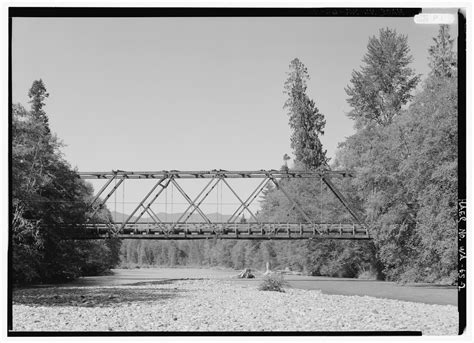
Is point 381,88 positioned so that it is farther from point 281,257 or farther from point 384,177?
point 281,257

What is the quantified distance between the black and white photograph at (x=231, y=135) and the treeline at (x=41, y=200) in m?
0.07

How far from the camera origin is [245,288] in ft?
62.8

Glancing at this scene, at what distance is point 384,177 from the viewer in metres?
20.7

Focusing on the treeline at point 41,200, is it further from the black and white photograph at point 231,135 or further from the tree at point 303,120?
the tree at point 303,120

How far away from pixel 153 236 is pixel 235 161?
12808mm

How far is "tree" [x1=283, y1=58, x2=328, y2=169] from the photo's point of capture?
561 inches

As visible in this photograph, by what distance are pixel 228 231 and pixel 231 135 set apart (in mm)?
13582

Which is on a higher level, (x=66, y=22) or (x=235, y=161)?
(x=66, y=22)

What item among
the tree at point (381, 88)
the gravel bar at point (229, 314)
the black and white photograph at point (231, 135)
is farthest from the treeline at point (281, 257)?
the gravel bar at point (229, 314)

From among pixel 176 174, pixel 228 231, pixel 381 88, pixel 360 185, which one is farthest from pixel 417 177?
pixel 228 231

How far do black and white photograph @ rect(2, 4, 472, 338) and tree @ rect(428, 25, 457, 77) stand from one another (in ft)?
0.26
